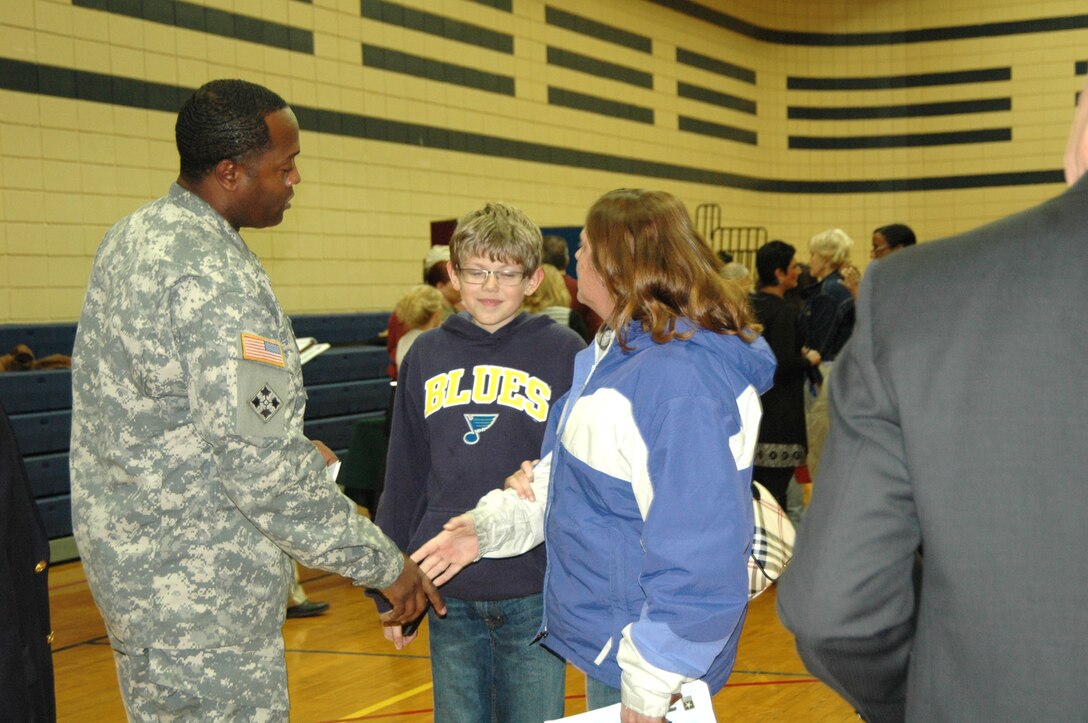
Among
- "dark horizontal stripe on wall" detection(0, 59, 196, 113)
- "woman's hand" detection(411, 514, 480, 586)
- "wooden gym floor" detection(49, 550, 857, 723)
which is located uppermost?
"dark horizontal stripe on wall" detection(0, 59, 196, 113)

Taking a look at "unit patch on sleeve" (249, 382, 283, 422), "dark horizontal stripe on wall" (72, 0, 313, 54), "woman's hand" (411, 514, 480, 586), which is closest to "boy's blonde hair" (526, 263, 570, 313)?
"woman's hand" (411, 514, 480, 586)

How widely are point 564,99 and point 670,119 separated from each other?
2652mm

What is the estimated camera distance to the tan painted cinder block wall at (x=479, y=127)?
806 cm

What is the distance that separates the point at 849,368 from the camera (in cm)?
109

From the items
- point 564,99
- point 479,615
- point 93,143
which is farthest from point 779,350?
point 564,99

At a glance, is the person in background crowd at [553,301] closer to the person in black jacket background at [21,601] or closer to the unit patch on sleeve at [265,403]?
the unit patch on sleeve at [265,403]

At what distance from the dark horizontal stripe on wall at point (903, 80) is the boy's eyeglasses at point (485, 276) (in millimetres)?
17147

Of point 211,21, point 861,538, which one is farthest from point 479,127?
point 861,538

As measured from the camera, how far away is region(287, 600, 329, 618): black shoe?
5789mm

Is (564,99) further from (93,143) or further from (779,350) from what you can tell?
(779,350)

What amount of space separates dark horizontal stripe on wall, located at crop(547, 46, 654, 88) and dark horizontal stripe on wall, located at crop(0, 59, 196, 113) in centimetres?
573

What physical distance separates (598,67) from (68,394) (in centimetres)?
913

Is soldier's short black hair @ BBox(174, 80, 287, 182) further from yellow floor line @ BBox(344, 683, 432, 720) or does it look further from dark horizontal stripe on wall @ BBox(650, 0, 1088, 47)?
dark horizontal stripe on wall @ BBox(650, 0, 1088, 47)

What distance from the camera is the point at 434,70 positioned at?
11625 mm
